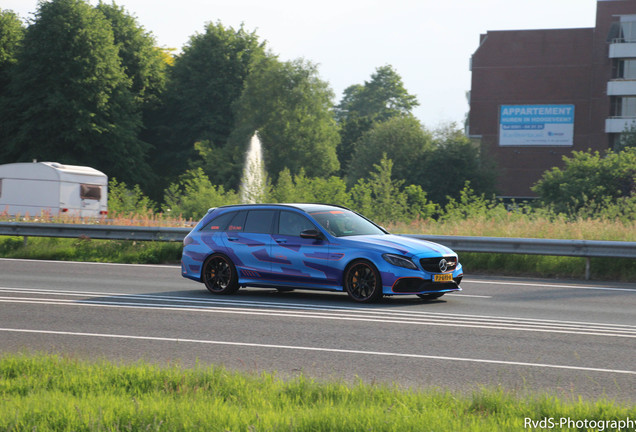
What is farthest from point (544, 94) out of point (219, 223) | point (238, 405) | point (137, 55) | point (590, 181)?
point (238, 405)

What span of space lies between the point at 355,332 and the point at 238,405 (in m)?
4.24

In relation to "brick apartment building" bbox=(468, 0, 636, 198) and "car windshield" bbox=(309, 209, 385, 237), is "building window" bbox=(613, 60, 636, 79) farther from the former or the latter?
"car windshield" bbox=(309, 209, 385, 237)

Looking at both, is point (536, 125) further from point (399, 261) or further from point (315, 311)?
point (315, 311)

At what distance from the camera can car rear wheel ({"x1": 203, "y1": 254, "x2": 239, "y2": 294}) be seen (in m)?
13.8

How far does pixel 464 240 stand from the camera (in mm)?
18594

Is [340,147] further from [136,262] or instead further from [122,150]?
[136,262]

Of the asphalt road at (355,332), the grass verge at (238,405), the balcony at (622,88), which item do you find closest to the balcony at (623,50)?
the balcony at (622,88)

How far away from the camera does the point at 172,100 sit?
6712 centimetres

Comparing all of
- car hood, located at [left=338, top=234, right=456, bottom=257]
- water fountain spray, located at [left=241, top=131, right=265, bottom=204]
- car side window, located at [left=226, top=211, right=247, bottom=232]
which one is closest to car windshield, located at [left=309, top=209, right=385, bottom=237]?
car hood, located at [left=338, top=234, right=456, bottom=257]

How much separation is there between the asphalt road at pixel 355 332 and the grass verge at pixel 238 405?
2.33ft

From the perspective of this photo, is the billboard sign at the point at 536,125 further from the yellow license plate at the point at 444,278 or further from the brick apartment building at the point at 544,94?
the yellow license plate at the point at 444,278

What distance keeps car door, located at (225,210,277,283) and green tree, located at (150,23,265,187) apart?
51.8 metres

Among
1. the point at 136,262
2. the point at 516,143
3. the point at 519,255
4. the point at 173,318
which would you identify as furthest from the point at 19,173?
the point at 516,143

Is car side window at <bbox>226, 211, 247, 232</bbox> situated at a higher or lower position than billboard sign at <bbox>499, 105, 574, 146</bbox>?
lower
